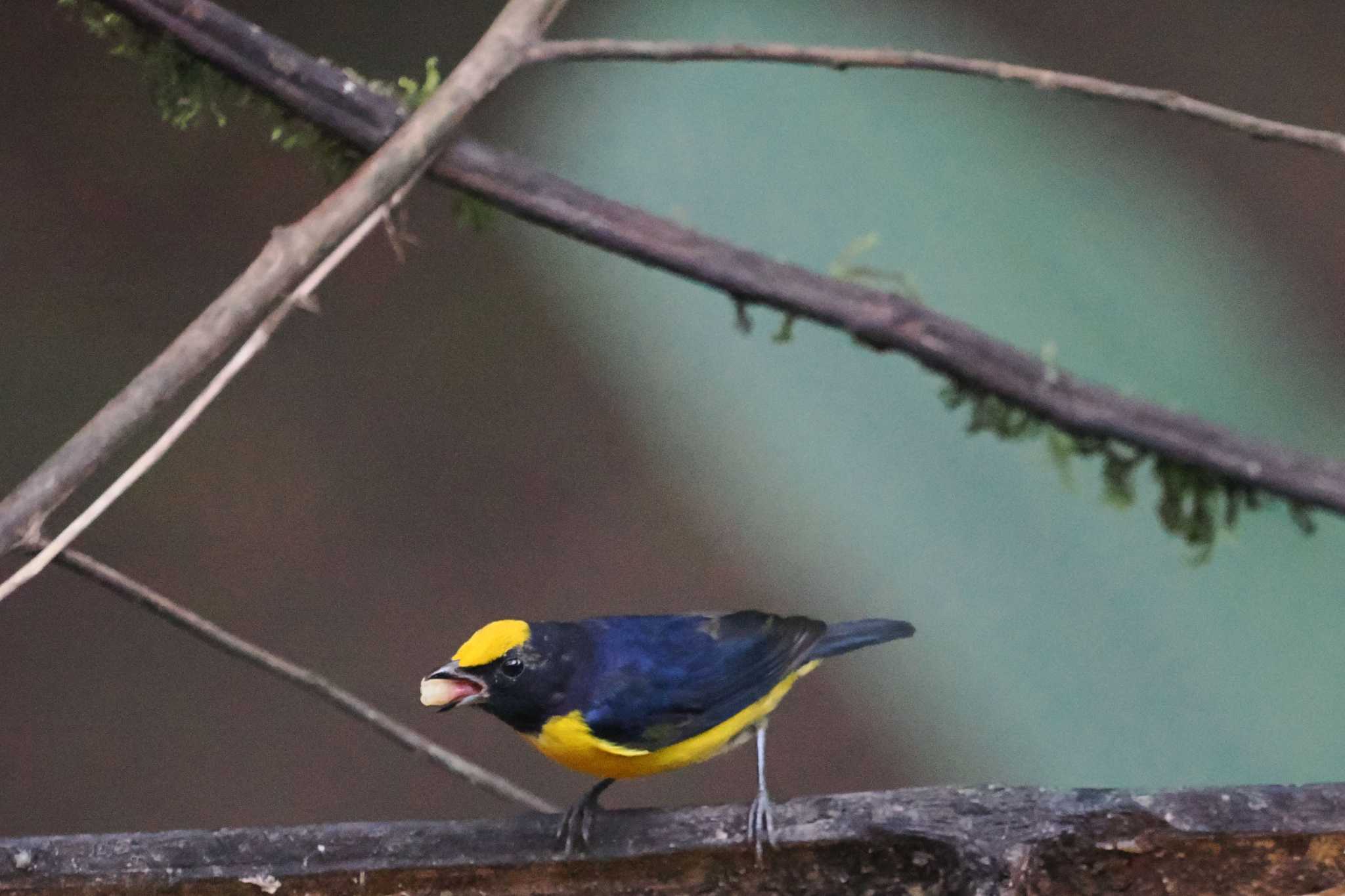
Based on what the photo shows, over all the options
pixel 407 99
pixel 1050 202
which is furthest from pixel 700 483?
pixel 407 99

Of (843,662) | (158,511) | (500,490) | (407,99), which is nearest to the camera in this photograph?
(407,99)

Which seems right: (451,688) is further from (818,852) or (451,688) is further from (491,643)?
(818,852)

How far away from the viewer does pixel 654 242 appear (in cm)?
99

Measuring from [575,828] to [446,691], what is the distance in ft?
0.47

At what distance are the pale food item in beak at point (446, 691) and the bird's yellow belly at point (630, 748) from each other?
0.08m

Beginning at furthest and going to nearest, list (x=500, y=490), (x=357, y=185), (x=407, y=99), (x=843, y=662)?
(x=843, y=662)
(x=500, y=490)
(x=407, y=99)
(x=357, y=185)

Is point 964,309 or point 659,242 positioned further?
point 964,309

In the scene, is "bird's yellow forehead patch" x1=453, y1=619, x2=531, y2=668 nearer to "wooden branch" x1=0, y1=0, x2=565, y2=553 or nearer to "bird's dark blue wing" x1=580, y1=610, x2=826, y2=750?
"bird's dark blue wing" x1=580, y1=610, x2=826, y2=750

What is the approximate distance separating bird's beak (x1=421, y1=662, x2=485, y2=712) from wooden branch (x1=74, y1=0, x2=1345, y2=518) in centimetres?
40

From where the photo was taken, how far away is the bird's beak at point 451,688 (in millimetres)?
684

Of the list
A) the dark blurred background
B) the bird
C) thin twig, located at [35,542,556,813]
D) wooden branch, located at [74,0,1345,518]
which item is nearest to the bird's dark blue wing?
the bird

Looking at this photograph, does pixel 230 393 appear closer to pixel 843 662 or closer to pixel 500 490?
pixel 500 490

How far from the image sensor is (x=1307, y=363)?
1438 millimetres

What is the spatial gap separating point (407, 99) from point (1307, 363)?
3.28 ft
